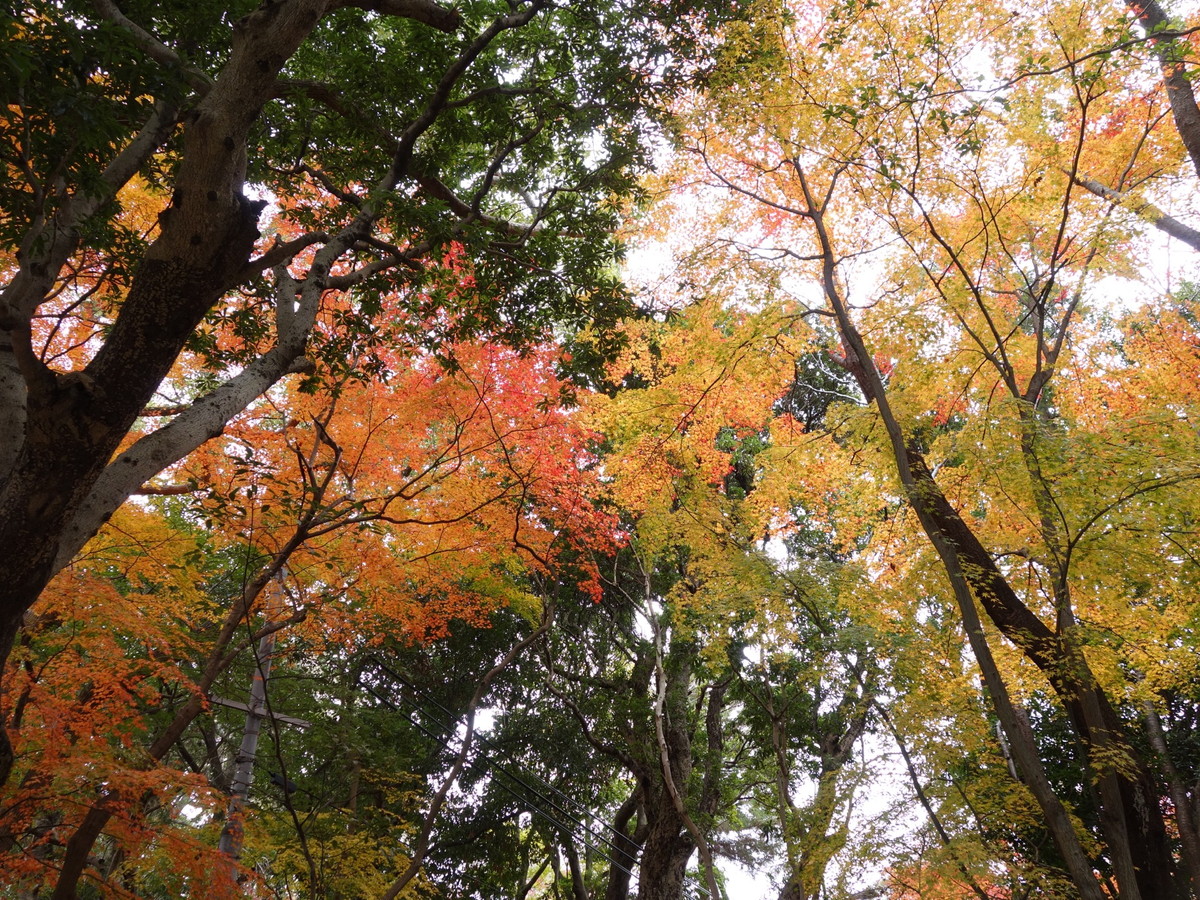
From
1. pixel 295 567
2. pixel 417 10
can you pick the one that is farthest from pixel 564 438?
pixel 417 10

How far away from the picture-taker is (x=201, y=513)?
4.64 m

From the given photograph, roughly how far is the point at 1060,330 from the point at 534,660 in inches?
397

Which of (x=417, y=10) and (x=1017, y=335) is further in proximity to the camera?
(x=1017, y=335)

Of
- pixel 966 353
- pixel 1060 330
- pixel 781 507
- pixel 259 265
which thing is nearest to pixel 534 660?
pixel 781 507

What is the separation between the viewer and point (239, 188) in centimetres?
304

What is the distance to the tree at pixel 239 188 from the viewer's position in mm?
2812

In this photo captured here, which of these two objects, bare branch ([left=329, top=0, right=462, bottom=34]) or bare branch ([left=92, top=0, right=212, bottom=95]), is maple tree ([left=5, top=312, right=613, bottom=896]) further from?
bare branch ([left=329, top=0, right=462, bottom=34])

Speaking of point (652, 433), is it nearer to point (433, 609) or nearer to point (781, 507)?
point (781, 507)

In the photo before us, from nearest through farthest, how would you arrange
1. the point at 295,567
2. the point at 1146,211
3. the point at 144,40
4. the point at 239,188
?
the point at 239,188, the point at 144,40, the point at 1146,211, the point at 295,567

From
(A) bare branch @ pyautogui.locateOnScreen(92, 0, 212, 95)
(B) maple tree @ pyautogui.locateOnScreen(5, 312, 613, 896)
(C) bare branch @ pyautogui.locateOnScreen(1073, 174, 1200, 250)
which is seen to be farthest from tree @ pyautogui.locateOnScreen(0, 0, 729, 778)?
(C) bare branch @ pyautogui.locateOnScreen(1073, 174, 1200, 250)

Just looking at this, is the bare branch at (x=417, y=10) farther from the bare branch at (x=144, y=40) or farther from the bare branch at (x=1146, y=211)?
the bare branch at (x=1146, y=211)

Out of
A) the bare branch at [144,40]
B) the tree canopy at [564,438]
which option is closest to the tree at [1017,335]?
the tree canopy at [564,438]

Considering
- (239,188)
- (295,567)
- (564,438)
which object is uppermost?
(564,438)

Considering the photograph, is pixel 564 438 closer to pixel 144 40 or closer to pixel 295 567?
pixel 295 567
